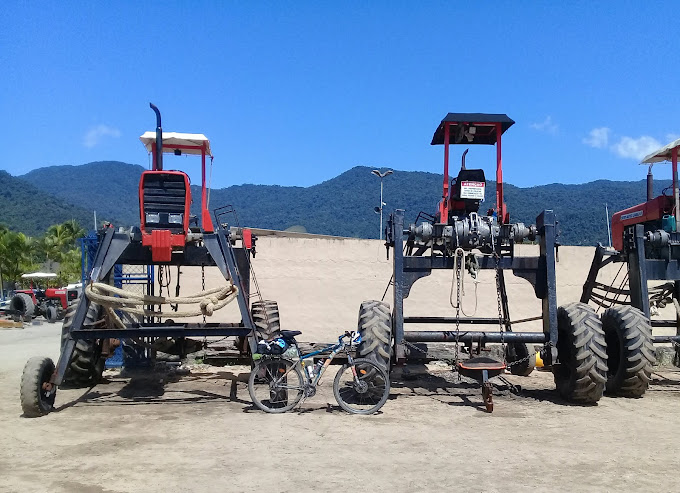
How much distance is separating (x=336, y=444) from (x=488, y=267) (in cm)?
367

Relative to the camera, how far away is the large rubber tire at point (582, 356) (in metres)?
7.98

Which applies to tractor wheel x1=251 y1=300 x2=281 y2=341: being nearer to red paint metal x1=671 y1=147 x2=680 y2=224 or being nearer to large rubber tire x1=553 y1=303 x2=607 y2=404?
large rubber tire x1=553 y1=303 x2=607 y2=404

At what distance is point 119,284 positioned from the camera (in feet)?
39.1

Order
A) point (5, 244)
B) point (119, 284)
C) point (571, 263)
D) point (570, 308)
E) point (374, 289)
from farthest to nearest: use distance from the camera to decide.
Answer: point (5, 244) < point (571, 263) < point (374, 289) < point (119, 284) < point (570, 308)

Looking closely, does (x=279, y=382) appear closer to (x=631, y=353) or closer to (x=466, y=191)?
(x=466, y=191)

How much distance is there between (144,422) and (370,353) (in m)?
2.83

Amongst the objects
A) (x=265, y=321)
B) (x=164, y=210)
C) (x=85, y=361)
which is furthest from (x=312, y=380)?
(x=85, y=361)

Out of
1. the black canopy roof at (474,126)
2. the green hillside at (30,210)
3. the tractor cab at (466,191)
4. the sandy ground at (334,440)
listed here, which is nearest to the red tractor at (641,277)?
the sandy ground at (334,440)

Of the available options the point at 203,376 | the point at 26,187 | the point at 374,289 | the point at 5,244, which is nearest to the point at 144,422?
the point at 203,376

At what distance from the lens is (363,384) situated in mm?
7590

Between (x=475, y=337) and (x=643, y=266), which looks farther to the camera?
(x=643, y=266)

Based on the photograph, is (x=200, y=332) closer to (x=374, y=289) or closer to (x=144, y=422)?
(x=144, y=422)

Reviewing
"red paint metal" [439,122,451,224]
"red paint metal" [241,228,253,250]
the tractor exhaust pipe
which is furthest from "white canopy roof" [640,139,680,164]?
the tractor exhaust pipe

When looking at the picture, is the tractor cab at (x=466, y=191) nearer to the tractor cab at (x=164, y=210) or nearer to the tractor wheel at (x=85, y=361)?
the tractor cab at (x=164, y=210)
